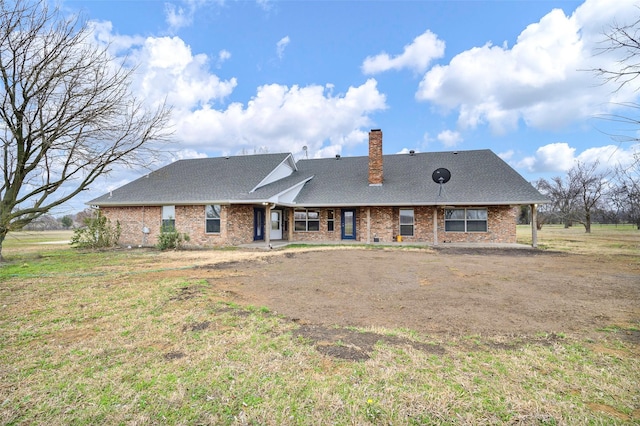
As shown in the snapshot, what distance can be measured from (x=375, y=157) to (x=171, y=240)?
1225 centimetres

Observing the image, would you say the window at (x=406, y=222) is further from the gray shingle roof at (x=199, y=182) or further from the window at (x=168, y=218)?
the window at (x=168, y=218)

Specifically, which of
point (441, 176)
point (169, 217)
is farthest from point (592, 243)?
point (169, 217)

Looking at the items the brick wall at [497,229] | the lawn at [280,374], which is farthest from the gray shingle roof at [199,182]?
the lawn at [280,374]

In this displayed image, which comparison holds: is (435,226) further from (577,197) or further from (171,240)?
(577,197)

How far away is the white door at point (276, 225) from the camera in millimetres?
19078

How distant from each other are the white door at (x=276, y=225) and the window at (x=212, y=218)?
11.9 ft

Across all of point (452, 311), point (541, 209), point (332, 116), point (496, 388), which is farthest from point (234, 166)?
point (541, 209)

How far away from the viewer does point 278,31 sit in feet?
49.6

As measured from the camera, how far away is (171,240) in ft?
51.6

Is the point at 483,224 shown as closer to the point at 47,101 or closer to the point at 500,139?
the point at 500,139

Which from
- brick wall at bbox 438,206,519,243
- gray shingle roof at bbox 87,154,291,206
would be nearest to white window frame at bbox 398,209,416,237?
brick wall at bbox 438,206,519,243

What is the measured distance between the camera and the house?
53.6 ft

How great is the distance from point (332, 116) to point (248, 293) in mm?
22184

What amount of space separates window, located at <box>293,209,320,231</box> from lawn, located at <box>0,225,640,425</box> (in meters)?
13.9
